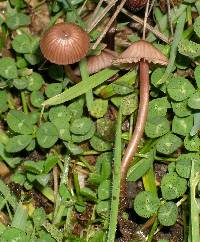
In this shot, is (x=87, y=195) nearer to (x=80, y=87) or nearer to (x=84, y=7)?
(x=80, y=87)

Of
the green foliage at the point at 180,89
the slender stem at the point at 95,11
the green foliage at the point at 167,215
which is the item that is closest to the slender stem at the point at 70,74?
the slender stem at the point at 95,11

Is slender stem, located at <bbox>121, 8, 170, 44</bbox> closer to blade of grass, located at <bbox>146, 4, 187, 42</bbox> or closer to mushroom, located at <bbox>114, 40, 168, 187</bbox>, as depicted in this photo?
blade of grass, located at <bbox>146, 4, 187, 42</bbox>

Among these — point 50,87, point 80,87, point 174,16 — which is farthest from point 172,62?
point 50,87

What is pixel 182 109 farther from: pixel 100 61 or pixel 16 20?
pixel 16 20

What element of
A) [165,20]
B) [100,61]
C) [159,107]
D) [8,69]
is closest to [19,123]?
[8,69]

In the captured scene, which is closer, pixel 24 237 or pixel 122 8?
pixel 24 237

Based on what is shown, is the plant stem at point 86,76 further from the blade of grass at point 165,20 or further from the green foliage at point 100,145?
the blade of grass at point 165,20

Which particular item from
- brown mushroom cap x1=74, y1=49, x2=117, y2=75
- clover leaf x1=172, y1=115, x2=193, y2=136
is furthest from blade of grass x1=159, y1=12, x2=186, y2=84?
brown mushroom cap x1=74, y1=49, x2=117, y2=75
